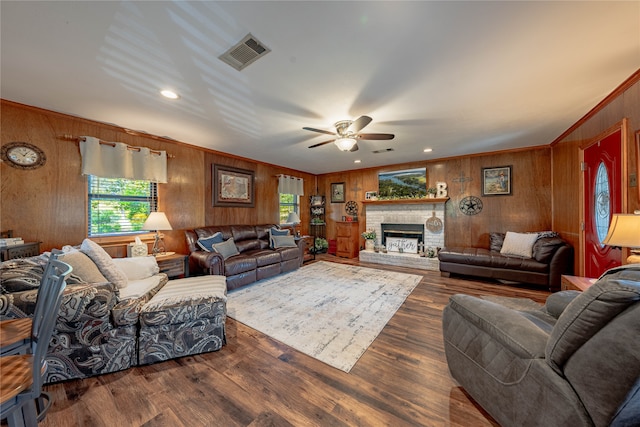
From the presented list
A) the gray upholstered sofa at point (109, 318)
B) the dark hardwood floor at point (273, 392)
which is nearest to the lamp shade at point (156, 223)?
the gray upholstered sofa at point (109, 318)

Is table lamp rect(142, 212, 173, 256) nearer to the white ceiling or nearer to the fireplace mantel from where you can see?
the white ceiling

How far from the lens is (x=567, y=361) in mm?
920

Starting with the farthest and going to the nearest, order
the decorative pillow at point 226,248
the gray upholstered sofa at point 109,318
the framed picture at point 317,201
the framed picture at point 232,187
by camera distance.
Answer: the framed picture at point 317,201, the framed picture at point 232,187, the decorative pillow at point 226,248, the gray upholstered sofa at point 109,318

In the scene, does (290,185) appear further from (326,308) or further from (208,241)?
(326,308)

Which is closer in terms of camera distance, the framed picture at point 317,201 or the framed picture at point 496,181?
the framed picture at point 496,181

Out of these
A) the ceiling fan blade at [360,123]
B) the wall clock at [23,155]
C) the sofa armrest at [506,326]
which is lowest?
the sofa armrest at [506,326]

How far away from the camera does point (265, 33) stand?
1521 mm

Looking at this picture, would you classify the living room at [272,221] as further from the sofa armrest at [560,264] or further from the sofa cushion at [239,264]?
the sofa cushion at [239,264]

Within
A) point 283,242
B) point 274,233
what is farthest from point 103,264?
point 274,233

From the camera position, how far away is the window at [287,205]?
6155 millimetres

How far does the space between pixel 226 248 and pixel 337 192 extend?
3.84 m

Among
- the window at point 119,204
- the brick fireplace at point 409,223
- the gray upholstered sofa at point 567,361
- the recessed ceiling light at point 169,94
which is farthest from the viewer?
the brick fireplace at point 409,223

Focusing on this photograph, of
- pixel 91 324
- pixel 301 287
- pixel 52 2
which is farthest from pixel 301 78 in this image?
pixel 301 287

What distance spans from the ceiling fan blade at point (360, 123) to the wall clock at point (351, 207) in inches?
152
